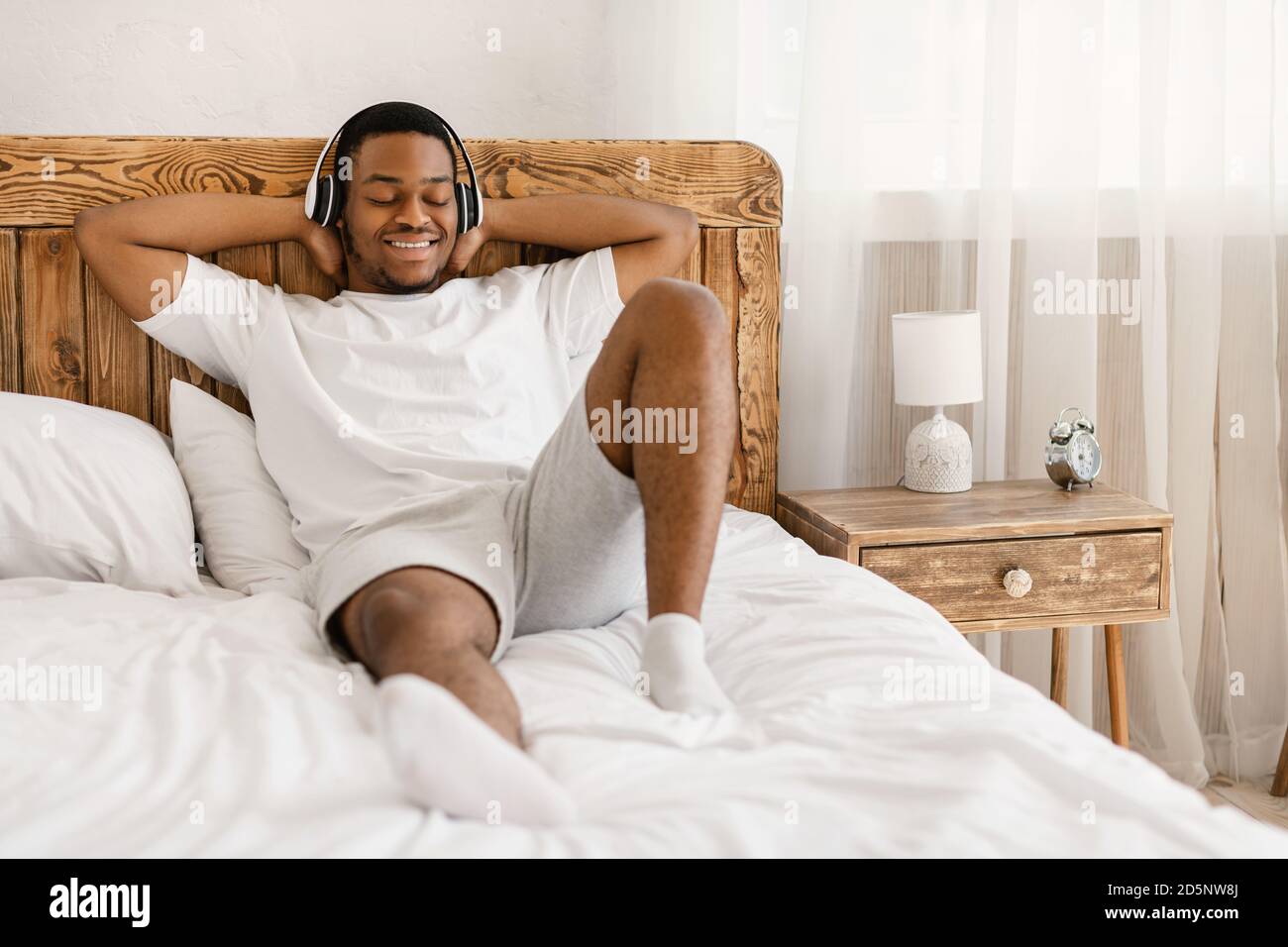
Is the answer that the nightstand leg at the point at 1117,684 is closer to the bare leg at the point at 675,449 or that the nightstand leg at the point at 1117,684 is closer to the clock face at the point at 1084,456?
the clock face at the point at 1084,456

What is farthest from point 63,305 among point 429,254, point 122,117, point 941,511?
point 941,511

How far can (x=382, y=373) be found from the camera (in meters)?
1.51

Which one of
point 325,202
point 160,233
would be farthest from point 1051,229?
point 160,233

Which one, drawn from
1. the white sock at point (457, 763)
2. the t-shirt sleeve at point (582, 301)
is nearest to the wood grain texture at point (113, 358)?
the t-shirt sleeve at point (582, 301)

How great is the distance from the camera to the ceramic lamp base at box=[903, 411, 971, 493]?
1790 mm

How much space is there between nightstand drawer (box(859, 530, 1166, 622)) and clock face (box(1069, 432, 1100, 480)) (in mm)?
166

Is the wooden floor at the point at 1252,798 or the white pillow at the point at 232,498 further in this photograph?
the wooden floor at the point at 1252,798

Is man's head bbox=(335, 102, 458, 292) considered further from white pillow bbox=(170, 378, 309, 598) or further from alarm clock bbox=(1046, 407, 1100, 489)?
alarm clock bbox=(1046, 407, 1100, 489)

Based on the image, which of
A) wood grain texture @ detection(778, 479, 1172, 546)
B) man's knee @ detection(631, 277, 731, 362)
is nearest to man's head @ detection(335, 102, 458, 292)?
man's knee @ detection(631, 277, 731, 362)

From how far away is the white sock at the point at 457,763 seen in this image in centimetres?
69

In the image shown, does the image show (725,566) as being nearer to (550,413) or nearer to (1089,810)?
(550,413)

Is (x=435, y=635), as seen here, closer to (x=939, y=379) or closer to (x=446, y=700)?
(x=446, y=700)

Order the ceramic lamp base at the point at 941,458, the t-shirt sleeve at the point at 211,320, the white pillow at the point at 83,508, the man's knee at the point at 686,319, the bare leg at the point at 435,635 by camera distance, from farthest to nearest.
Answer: the ceramic lamp base at the point at 941,458 < the t-shirt sleeve at the point at 211,320 < the white pillow at the point at 83,508 < the man's knee at the point at 686,319 < the bare leg at the point at 435,635

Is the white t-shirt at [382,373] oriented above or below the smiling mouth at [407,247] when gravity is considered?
below
